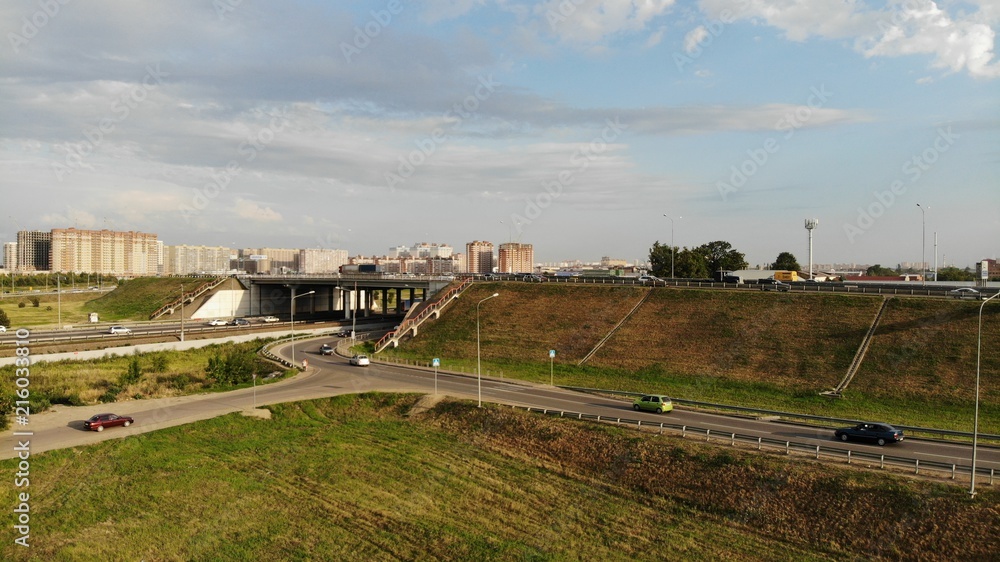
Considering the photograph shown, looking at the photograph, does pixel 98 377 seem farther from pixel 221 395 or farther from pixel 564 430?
pixel 564 430

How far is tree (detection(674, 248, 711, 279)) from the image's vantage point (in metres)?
97.2

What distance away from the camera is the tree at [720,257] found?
10475cm

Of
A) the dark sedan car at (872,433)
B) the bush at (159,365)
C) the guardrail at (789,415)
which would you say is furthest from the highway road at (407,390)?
the bush at (159,365)

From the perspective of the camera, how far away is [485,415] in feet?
121

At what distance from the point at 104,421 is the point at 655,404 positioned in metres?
31.9

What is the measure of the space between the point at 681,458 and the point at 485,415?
42.2ft

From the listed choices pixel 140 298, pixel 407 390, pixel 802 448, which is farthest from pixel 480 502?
pixel 140 298

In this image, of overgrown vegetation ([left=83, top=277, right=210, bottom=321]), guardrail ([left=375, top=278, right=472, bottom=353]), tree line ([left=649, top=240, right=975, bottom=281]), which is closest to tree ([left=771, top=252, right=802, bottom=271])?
tree line ([left=649, top=240, right=975, bottom=281])

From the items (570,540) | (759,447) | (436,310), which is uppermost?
(436,310)

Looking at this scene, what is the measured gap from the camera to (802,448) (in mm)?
27859

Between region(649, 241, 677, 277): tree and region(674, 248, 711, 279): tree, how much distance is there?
185 cm

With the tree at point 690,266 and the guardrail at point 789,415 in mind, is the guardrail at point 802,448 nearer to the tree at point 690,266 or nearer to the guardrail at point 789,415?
the guardrail at point 789,415

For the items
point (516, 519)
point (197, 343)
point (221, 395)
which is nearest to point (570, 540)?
point (516, 519)

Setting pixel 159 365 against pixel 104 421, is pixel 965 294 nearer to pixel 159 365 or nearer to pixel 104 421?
pixel 104 421
